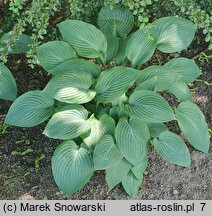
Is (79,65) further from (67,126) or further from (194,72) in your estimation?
(194,72)

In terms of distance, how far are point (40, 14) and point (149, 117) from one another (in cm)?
66

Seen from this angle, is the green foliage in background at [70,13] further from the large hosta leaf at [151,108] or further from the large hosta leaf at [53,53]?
the large hosta leaf at [151,108]

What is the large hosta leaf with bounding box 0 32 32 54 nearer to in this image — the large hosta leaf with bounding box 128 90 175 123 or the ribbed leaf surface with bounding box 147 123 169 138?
the large hosta leaf with bounding box 128 90 175 123

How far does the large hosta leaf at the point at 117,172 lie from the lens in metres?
2.03

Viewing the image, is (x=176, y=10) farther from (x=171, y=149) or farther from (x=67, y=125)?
(x=67, y=125)

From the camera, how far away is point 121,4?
2.08 metres

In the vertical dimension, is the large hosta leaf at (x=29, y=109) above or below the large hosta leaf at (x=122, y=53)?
below

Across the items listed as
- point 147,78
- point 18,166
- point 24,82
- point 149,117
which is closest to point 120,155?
point 149,117

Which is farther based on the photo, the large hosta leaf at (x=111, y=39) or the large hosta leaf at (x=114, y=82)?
the large hosta leaf at (x=111, y=39)

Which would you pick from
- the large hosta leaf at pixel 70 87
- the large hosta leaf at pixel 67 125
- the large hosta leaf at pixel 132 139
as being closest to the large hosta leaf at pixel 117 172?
the large hosta leaf at pixel 132 139

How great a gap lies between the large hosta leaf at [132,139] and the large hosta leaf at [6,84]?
21.0 inches

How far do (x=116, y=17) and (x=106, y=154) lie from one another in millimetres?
668

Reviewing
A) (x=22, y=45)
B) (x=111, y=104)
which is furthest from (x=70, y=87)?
(x=22, y=45)

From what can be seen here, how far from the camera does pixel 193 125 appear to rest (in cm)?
207
